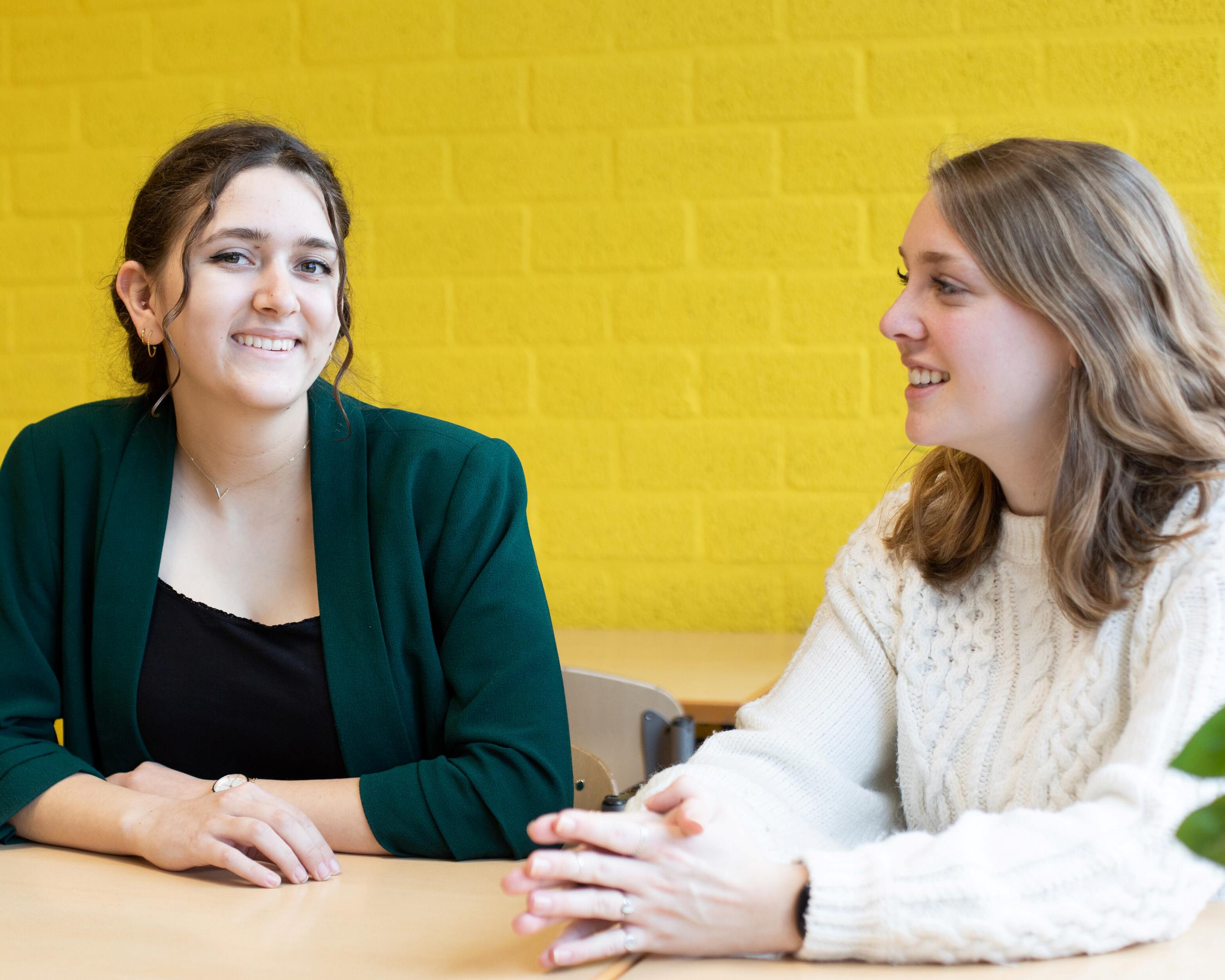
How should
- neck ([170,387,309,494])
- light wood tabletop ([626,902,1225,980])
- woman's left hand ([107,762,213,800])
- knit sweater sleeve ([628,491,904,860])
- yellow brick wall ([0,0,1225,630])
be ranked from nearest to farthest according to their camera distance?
light wood tabletop ([626,902,1225,980]) < knit sweater sleeve ([628,491,904,860]) < woman's left hand ([107,762,213,800]) < neck ([170,387,309,494]) < yellow brick wall ([0,0,1225,630])

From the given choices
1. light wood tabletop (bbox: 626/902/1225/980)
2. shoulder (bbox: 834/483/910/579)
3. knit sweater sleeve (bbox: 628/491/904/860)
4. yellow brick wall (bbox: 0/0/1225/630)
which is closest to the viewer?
light wood tabletop (bbox: 626/902/1225/980)

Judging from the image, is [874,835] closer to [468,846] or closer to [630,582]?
[468,846]

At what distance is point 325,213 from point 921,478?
830 mm

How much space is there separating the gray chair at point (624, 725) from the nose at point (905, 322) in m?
0.61

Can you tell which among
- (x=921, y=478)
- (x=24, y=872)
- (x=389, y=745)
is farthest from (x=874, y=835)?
(x=24, y=872)

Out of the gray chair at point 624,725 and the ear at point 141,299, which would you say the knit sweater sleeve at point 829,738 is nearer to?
the gray chair at point 624,725

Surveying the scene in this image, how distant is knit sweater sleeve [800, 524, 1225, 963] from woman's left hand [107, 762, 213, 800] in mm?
723

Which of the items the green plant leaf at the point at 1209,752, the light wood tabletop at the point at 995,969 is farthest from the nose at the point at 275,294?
the green plant leaf at the point at 1209,752

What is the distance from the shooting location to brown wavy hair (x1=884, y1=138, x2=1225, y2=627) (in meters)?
1.27

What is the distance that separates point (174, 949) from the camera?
3.31 feet

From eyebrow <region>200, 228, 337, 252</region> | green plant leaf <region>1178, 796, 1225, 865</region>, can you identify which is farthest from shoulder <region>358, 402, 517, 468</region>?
green plant leaf <region>1178, 796, 1225, 865</region>

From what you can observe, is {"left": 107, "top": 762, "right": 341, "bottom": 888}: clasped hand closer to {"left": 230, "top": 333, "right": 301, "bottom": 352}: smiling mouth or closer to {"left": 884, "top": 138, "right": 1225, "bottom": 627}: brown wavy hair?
{"left": 230, "top": 333, "right": 301, "bottom": 352}: smiling mouth

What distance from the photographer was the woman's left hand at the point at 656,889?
985 millimetres

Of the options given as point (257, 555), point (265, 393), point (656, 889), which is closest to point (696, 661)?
point (257, 555)
